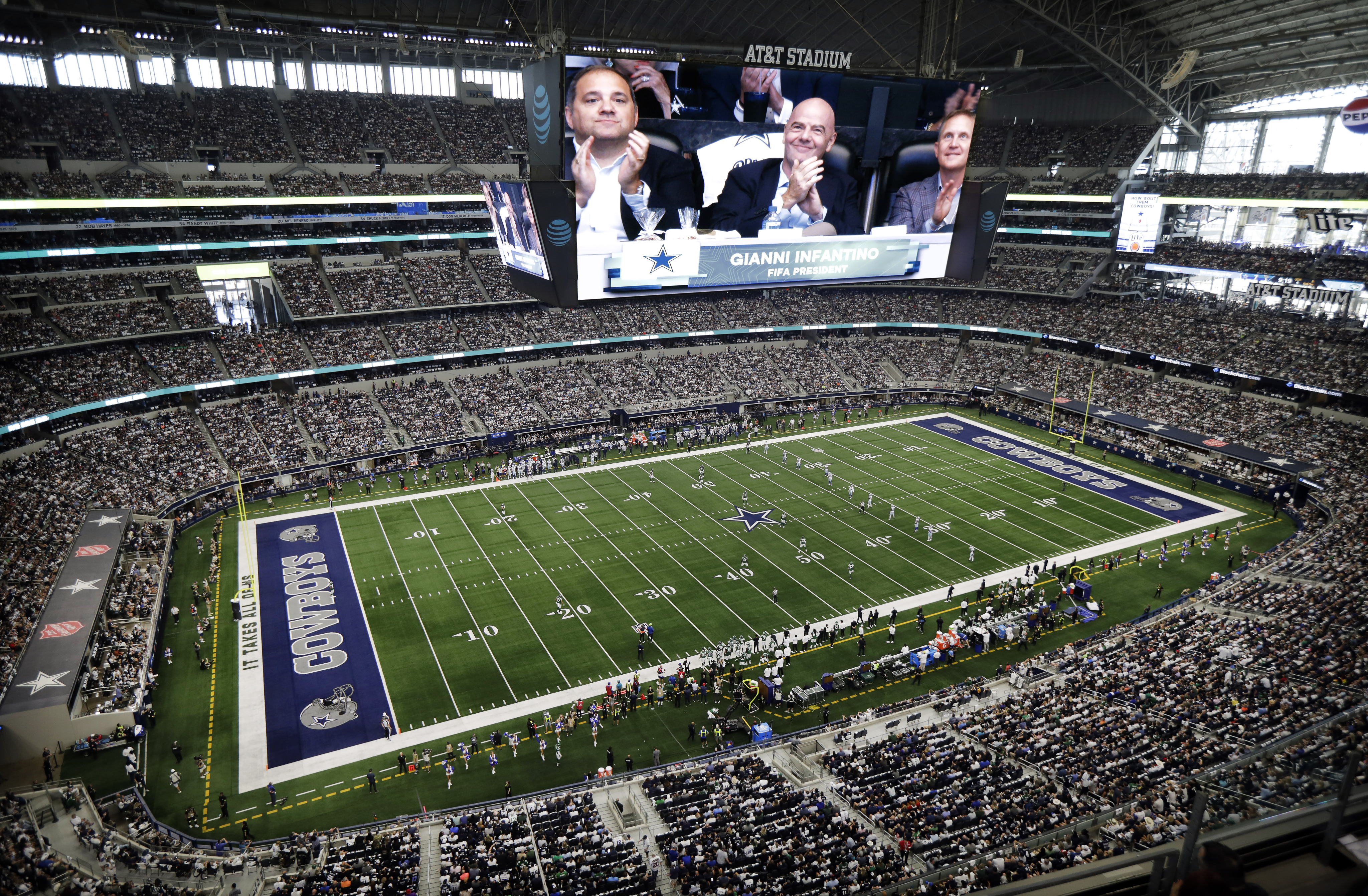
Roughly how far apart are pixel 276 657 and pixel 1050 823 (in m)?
23.9

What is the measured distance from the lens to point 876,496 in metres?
41.4

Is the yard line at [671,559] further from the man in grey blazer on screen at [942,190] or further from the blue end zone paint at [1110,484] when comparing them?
the blue end zone paint at [1110,484]

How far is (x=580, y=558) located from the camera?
34688 mm

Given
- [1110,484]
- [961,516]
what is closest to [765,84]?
[961,516]

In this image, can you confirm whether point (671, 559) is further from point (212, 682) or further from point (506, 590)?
point (212, 682)

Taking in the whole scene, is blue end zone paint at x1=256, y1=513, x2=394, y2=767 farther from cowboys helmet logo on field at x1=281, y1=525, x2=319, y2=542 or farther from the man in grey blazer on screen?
the man in grey blazer on screen

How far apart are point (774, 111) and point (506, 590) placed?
67.4ft

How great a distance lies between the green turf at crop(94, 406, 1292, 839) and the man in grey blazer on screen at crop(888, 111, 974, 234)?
1431 cm

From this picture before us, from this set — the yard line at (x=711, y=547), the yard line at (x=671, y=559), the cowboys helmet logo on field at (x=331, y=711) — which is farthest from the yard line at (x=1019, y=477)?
the cowboys helmet logo on field at (x=331, y=711)

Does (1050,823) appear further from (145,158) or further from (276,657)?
(145,158)

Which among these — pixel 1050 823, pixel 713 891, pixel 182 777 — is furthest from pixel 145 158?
pixel 1050 823

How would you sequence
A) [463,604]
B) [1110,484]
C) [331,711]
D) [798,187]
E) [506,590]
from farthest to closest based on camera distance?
[1110,484] < [506,590] < [463,604] < [331,711] < [798,187]

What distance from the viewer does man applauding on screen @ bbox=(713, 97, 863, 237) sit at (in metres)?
20.7

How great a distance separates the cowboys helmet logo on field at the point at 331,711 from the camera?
955 inches
